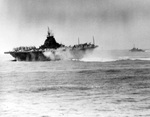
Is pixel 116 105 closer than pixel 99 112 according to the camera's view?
No

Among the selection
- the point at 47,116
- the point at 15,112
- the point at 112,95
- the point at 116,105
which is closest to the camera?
the point at 47,116

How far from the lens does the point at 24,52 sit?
12988cm

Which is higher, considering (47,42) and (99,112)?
(47,42)

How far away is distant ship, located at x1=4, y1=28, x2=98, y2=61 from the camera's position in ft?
429

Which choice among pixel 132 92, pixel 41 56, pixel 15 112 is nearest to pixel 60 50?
pixel 41 56

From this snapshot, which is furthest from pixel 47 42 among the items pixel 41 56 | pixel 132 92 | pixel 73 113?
pixel 73 113

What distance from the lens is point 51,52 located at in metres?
130

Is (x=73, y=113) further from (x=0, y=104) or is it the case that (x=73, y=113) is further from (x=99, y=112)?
(x=0, y=104)

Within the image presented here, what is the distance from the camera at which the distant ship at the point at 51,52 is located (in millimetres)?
130625

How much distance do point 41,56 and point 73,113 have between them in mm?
112292

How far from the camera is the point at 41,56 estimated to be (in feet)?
434

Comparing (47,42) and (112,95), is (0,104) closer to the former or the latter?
(112,95)

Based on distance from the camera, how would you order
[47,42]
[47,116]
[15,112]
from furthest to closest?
1. [47,42]
2. [15,112]
3. [47,116]

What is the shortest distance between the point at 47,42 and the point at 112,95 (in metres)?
112
